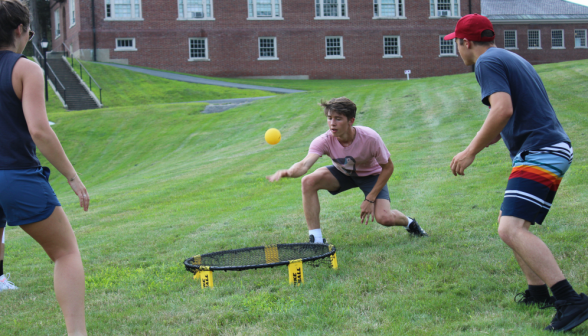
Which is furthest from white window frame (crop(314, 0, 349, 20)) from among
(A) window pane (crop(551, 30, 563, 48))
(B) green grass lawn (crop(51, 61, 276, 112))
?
(A) window pane (crop(551, 30, 563, 48))

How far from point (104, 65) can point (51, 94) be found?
7243mm

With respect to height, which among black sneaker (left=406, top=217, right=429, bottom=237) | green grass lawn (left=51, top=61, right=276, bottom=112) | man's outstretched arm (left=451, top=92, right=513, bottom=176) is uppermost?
green grass lawn (left=51, top=61, right=276, bottom=112)

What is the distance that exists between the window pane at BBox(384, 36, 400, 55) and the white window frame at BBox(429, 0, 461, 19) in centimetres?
395

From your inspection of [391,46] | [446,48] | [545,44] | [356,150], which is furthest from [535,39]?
[356,150]

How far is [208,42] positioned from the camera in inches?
1649

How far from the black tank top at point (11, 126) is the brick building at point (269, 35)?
1575 inches

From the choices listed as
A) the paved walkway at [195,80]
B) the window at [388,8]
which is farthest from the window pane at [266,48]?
the window at [388,8]

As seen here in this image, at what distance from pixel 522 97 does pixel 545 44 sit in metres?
53.8

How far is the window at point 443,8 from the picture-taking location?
149ft

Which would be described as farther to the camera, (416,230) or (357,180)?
(357,180)

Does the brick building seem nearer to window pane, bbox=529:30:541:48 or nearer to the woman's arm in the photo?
window pane, bbox=529:30:541:48

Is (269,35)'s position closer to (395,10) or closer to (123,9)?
(395,10)

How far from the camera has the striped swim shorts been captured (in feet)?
11.1

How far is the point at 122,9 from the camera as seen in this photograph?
40469 millimetres
